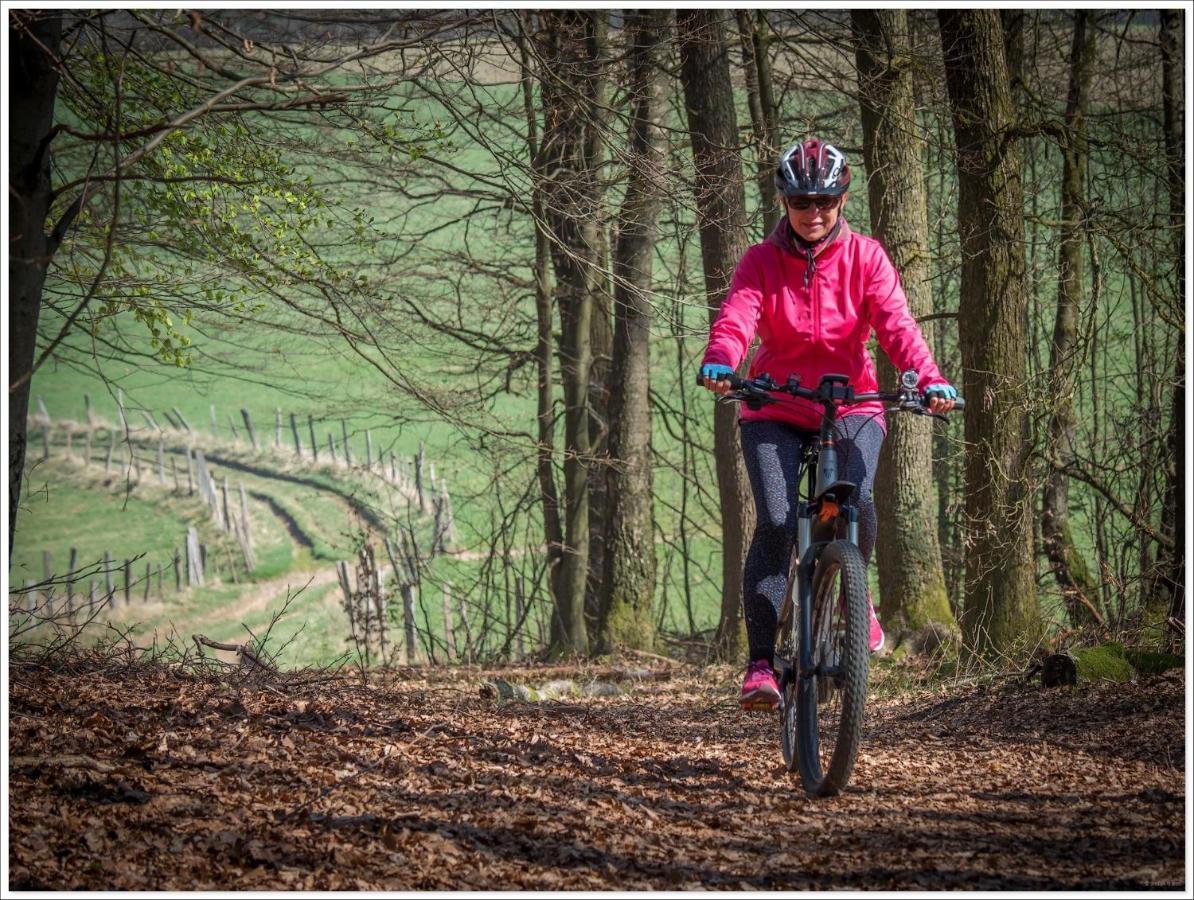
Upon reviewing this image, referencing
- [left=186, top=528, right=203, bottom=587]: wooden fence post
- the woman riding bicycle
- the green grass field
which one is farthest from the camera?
[left=186, top=528, right=203, bottom=587]: wooden fence post

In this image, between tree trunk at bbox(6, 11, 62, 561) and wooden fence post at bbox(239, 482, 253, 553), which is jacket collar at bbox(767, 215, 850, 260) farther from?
wooden fence post at bbox(239, 482, 253, 553)

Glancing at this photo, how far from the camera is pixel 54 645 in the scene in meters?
6.38

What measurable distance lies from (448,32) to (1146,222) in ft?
16.8

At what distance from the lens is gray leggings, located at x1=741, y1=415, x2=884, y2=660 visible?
4773 mm

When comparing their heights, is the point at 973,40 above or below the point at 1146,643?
above

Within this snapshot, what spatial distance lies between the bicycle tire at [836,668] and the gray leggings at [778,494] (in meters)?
0.33

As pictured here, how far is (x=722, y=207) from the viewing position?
10.4 m

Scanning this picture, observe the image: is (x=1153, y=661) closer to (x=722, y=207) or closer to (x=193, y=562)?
(x=722, y=207)

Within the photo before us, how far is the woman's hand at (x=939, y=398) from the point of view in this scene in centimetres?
451

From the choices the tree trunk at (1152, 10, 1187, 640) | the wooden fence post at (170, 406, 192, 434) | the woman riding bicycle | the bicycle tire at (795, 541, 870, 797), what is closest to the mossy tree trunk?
the tree trunk at (1152, 10, 1187, 640)

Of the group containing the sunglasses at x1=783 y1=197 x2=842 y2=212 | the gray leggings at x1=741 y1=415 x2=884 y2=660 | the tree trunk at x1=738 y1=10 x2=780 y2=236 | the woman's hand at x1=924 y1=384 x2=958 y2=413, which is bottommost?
the gray leggings at x1=741 y1=415 x2=884 y2=660

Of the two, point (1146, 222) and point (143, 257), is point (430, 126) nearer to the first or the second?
point (143, 257)

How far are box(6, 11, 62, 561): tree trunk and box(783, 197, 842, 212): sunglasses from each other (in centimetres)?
313

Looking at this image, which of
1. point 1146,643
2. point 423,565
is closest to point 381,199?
point 423,565
